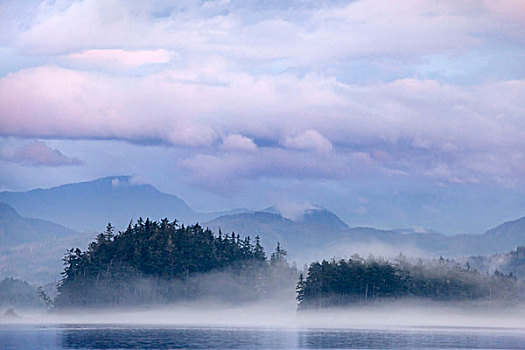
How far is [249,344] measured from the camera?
128m

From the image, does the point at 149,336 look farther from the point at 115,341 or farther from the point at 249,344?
the point at 249,344


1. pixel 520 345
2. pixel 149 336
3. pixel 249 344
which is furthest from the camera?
pixel 149 336

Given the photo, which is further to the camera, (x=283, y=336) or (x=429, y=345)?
(x=283, y=336)

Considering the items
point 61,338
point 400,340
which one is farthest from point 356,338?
point 61,338

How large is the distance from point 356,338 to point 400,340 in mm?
9168

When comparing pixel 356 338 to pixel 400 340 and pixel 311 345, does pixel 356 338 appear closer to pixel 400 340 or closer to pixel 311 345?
pixel 400 340

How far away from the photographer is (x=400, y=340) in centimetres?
14625

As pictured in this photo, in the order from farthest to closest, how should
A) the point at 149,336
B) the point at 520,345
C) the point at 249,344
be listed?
the point at 149,336 < the point at 520,345 < the point at 249,344

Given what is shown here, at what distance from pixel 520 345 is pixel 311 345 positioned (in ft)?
120

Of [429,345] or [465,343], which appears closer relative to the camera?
[429,345]

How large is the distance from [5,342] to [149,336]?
2653 centimetres

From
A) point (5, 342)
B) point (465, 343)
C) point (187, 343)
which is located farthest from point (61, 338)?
point (465, 343)

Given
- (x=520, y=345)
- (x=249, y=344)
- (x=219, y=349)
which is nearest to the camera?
(x=219, y=349)

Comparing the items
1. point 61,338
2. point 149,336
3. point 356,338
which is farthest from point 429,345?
point 61,338
